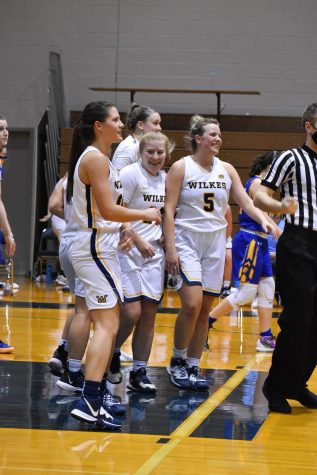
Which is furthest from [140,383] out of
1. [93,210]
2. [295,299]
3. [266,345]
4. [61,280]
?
[61,280]

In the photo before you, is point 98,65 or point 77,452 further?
point 98,65

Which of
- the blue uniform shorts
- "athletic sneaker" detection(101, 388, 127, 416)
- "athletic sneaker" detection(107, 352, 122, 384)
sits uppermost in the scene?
the blue uniform shorts

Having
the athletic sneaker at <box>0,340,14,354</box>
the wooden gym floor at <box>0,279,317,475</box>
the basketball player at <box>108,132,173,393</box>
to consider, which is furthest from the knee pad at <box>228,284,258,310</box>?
the basketball player at <box>108,132,173,393</box>

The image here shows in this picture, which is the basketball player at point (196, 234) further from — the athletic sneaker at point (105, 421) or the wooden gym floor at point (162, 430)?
the athletic sneaker at point (105, 421)

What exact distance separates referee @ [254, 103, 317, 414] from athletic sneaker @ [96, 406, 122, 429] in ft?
3.20

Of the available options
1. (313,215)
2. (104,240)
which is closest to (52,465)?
(104,240)

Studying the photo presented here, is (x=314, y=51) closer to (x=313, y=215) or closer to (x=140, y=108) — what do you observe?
(x=140, y=108)

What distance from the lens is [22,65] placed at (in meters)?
15.7

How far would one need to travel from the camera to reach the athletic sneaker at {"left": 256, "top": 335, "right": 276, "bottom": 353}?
743 centimetres

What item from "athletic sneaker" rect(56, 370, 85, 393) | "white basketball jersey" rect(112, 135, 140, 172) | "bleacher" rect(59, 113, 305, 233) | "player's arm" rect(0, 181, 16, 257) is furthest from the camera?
"bleacher" rect(59, 113, 305, 233)

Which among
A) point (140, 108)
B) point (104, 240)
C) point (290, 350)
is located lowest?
point (290, 350)

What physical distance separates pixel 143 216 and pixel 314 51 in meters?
11.1

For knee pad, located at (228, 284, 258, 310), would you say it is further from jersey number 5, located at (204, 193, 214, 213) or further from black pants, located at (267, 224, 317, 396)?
black pants, located at (267, 224, 317, 396)

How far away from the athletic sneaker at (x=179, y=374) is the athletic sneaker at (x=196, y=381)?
0.03 metres
